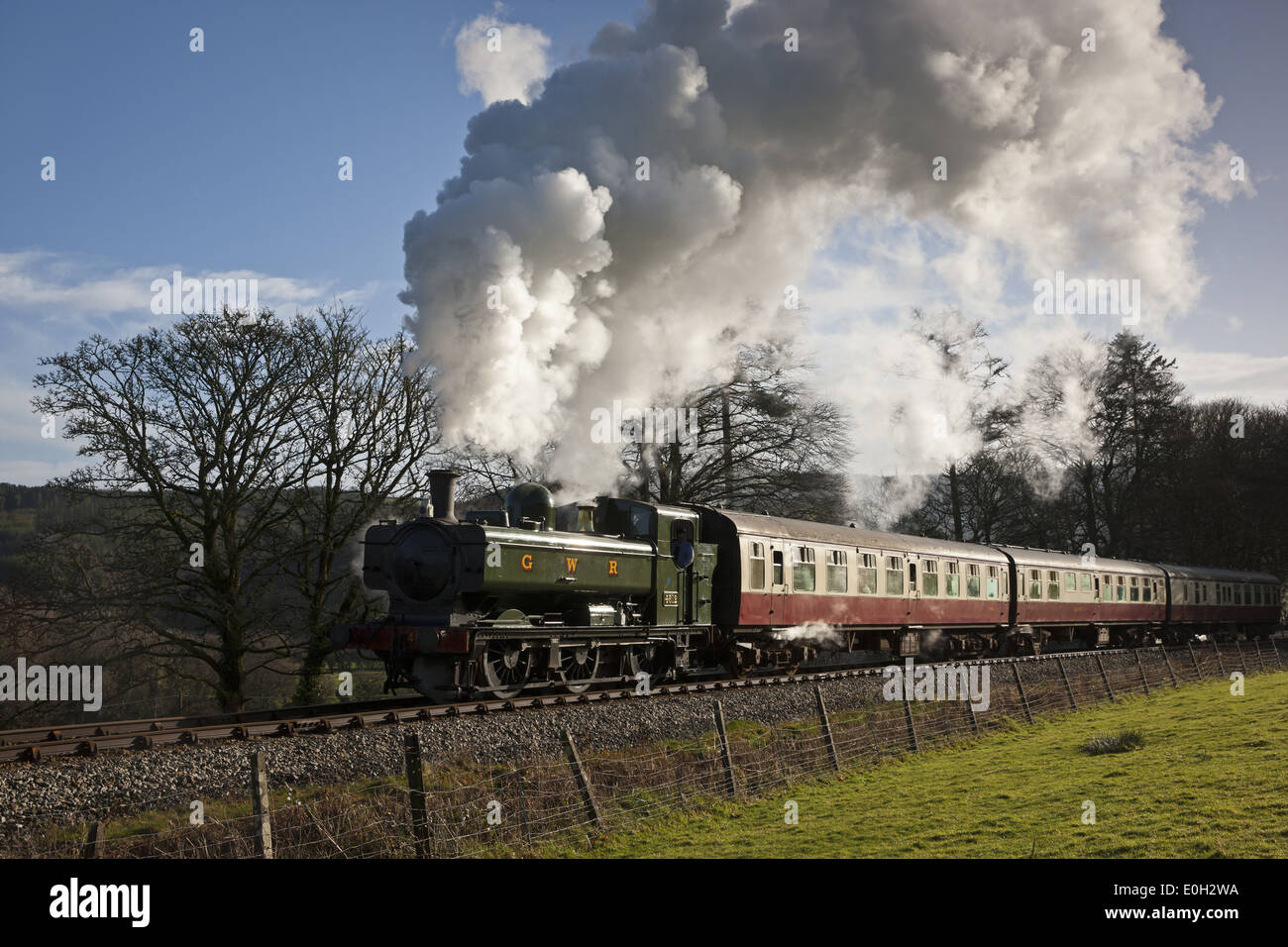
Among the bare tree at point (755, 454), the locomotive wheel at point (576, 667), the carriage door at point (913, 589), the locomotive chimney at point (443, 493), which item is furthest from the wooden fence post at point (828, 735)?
the bare tree at point (755, 454)

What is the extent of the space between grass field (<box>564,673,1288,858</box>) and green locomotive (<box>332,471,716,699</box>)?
14.6 feet

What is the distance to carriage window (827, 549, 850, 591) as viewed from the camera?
20391 millimetres

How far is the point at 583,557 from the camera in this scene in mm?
15156

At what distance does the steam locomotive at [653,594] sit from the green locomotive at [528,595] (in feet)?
0.08

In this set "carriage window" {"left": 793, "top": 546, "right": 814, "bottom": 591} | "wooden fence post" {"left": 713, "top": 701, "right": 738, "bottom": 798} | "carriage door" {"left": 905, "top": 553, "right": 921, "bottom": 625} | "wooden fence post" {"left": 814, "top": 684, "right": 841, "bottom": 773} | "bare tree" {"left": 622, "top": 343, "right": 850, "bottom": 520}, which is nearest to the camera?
"wooden fence post" {"left": 713, "top": 701, "right": 738, "bottom": 798}

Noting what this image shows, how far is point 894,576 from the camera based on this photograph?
2258 centimetres

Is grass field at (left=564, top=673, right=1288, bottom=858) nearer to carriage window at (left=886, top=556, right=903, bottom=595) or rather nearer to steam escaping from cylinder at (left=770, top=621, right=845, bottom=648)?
steam escaping from cylinder at (left=770, top=621, right=845, bottom=648)

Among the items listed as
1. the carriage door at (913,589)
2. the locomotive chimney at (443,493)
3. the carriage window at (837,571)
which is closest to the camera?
the locomotive chimney at (443,493)

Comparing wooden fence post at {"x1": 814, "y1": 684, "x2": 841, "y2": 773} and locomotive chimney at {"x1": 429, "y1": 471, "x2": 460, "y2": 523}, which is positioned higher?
locomotive chimney at {"x1": 429, "y1": 471, "x2": 460, "y2": 523}

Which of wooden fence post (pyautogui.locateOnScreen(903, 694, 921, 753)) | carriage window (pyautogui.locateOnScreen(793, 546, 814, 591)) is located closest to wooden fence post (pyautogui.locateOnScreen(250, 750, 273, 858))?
wooden fence post (pyautogui.locateOnScreen(903, 694, 921, 753))

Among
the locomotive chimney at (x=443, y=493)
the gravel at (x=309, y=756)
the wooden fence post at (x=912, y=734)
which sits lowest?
the wooden fence post at (x=912, y=734)

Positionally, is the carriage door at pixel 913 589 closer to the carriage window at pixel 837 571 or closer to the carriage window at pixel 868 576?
the carriage window at pixel 868 576

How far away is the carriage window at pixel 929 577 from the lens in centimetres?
2375

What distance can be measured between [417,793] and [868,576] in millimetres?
15484
